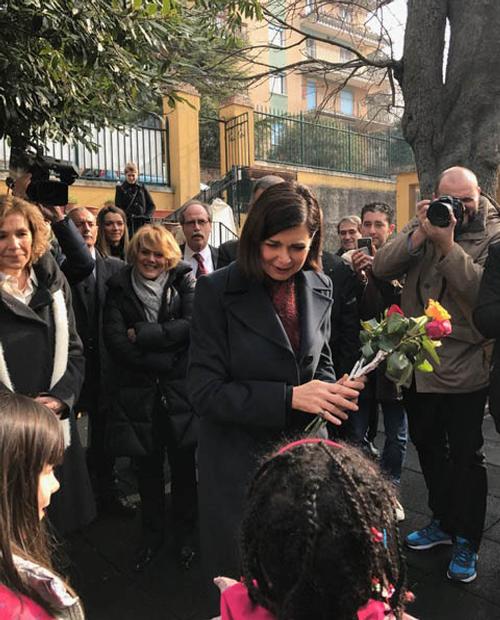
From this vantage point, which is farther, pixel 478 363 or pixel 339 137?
pixel 339 137

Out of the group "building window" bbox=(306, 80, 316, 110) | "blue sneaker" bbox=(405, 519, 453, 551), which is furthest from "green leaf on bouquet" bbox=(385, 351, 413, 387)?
"building window" bbox=(306, 80, 316, 110)

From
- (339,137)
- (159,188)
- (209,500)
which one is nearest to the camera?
(209,500)

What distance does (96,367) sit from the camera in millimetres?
3516

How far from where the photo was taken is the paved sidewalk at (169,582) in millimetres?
2555

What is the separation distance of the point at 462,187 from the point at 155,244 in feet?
5.44

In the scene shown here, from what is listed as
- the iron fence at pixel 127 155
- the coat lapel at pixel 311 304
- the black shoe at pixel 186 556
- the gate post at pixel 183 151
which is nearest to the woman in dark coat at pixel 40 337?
the black shoe at pixel 186 556

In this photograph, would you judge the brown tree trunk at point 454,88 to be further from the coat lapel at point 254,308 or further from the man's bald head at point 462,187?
the coat lapel at point 254,308

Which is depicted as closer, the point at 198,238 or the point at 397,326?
the point at 397,326

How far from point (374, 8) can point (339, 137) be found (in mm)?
5404

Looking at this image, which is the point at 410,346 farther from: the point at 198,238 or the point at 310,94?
the point at 310,94

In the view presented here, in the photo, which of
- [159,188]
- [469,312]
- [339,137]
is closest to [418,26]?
[469,312]

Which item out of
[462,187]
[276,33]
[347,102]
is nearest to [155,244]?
[462,187]

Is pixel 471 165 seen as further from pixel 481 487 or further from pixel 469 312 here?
pixel 481 487

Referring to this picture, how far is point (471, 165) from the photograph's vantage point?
557cm
